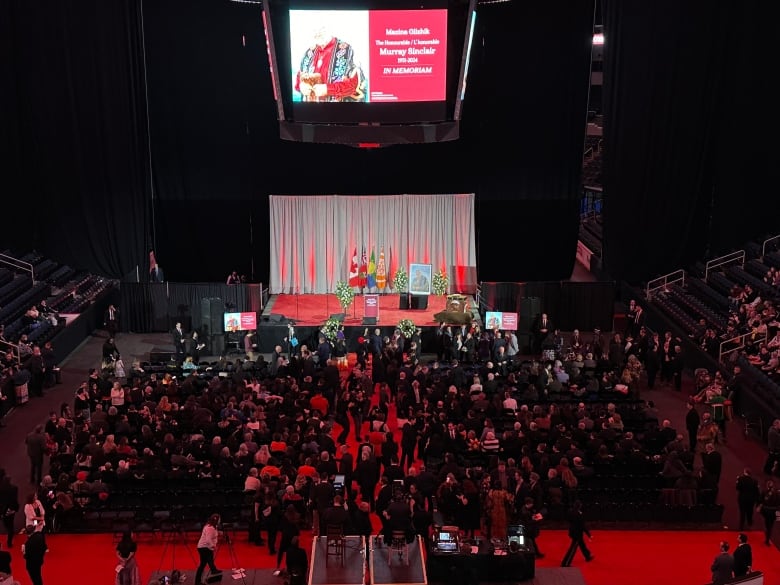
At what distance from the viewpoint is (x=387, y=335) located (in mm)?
28359

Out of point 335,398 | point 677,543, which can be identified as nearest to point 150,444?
point 335,398

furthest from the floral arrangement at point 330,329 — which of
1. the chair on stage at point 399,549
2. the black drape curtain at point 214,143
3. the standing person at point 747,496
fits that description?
the chair on stage at point 399,549

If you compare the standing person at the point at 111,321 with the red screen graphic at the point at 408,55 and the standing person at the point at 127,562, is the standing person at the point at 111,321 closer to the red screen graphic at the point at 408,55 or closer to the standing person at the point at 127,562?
the red screen graphic at the point at 408,55

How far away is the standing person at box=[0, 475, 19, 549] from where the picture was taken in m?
16.6

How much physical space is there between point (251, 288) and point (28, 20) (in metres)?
11.3

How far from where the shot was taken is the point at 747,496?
1706 cm

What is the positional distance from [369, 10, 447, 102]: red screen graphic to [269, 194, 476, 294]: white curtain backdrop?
575 centimetres

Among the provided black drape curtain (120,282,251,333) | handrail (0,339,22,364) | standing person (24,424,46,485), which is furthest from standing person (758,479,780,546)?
handrail (0,339,22,364)

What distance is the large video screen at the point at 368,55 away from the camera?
27.1 metres

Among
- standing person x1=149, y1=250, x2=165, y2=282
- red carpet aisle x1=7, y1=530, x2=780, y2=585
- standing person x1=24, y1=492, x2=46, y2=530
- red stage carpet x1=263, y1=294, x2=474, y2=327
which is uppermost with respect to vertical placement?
standing person x1=149, y1=250, x2=165, y2=282

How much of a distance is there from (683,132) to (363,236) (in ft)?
36.4

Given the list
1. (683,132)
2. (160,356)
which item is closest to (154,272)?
(160,356)

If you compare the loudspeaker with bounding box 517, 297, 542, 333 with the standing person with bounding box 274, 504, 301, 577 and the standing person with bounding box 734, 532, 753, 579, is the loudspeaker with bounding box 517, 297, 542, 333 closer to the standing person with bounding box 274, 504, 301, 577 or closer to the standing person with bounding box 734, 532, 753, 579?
the standing person with bounding box 734, 532, 753, 579

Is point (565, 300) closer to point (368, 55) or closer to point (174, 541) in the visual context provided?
point (368, 55)
